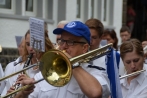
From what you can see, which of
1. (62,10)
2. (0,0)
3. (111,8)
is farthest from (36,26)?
(111,8)

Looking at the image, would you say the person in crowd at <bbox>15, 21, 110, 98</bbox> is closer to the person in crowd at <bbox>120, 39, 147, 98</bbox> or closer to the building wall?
the person in crowd at <bbox>120, 39, 147, 98</bbox>

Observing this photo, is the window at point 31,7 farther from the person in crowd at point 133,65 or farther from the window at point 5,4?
the person in crowd at point 133,65

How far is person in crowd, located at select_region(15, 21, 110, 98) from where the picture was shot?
4594mm

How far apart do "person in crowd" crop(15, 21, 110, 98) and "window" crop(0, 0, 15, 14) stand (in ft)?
27.4

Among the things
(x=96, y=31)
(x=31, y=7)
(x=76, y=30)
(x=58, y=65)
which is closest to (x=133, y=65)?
(x=96, y=31)

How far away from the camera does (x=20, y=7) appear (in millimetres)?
13266

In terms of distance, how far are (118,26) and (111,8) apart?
0.54m

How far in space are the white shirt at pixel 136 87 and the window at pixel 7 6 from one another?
738 centimetres

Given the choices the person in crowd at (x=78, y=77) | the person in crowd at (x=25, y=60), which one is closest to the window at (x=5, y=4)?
the person in crowd at (x=25, y=60)

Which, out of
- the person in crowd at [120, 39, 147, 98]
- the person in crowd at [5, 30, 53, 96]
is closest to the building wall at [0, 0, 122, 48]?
the person in crowd at [5, 30, 53, 96]

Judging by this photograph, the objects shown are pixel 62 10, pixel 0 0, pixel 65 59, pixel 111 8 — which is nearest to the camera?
pixel 65 59

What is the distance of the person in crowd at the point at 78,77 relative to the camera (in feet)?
15.1

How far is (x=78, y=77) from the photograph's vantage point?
15.0ft

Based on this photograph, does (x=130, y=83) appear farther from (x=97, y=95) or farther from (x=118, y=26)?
(x=118, y=26)
